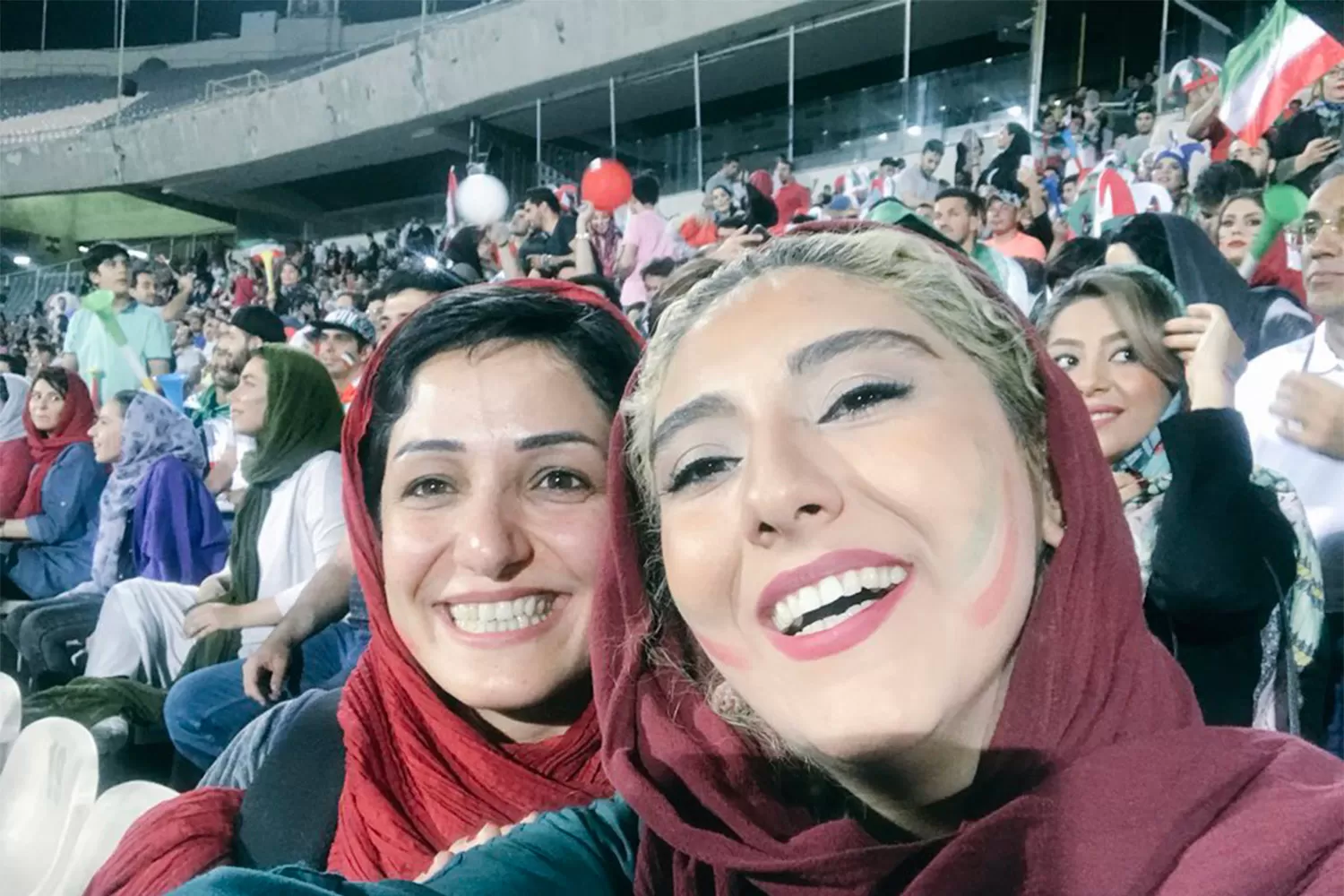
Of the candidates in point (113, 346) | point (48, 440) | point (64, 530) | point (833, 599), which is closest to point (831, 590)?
point (833, 599)

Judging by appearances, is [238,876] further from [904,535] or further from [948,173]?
[948,173]

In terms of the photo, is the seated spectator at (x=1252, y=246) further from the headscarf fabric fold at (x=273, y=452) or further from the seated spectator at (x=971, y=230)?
the headscarf fabric fold at (x=273, y=452)

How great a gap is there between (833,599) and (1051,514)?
A: 16 cm

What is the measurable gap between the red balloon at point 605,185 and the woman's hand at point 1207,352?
872 millimetres

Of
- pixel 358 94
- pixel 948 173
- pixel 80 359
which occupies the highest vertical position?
pixel 358 94

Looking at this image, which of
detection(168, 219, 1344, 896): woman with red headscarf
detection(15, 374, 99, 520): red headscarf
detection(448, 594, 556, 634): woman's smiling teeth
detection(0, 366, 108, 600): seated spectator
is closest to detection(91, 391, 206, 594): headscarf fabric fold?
detection(0, 366, 108, 600): seated spectator

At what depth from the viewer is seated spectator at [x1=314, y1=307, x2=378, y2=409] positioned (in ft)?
5.81

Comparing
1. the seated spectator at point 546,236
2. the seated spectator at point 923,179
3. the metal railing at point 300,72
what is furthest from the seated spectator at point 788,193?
the metal railing at point 300,72

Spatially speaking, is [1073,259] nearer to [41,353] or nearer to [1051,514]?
[1051,514]

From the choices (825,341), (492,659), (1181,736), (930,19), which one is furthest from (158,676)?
(930,19)

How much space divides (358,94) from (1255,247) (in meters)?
1.85

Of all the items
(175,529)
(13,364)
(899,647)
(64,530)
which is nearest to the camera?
(899,647)

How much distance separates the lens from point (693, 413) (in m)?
0.52

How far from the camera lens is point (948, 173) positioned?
181cm
